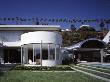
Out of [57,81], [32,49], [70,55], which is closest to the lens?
[57,81]

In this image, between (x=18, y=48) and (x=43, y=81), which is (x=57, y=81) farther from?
(x=18, y=48)

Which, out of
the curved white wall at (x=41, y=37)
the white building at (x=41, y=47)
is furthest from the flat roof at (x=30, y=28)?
the curved white wall at (x=41, y=37)

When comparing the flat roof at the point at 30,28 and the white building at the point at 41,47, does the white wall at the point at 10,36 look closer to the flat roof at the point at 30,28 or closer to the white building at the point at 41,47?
the flat roof at the point at 30,28

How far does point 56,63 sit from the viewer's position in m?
36.0

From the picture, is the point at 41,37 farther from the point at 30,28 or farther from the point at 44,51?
the point at 30,28

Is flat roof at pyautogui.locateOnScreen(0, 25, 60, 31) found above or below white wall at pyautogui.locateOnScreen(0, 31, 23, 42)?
above

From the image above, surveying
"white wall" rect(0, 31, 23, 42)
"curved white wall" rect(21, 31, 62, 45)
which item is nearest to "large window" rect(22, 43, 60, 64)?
"curved white wall" rect(21, 31, 62, 45)

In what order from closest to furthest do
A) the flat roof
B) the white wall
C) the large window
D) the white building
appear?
the white building, the large window, the white wall, the flat roof

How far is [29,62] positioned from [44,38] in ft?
13.3

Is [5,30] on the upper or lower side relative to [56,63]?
upper

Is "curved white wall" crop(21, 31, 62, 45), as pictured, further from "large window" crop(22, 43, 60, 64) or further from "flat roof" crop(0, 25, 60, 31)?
"flat roof" crop(0, 25, 60, 31)

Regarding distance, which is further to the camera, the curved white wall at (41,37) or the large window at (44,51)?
the large window at (44,51)

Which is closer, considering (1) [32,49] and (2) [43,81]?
(2) [43,81]

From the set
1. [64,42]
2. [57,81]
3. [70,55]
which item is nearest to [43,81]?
[57,81]
